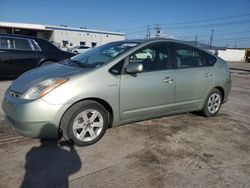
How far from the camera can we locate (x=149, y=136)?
4.19 meters

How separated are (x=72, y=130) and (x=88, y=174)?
0.80 m

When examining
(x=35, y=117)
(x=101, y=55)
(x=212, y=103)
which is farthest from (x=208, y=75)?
(x=35, y=117)

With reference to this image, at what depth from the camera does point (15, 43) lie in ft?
26.5

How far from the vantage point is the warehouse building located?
40.9m

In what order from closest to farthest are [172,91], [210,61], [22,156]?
[22,156] < [172,91] < [210,61]

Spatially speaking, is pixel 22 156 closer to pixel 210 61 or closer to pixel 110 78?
pixel 110 78

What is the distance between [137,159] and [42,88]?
160 cm

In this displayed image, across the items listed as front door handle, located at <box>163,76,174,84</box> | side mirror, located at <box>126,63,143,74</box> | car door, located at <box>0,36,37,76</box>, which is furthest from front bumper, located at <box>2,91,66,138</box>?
car door, located at <box>0,36,37,76</box>

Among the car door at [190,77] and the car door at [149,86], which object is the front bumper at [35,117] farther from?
the car door at [190,77]

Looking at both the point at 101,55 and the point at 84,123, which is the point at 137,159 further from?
the point at 101,55

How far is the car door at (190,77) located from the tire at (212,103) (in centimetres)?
19

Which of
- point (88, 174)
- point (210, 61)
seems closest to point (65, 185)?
point (88, 174)

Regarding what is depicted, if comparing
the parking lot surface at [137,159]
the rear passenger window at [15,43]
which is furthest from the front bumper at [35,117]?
the rear passenger window at [15,43]

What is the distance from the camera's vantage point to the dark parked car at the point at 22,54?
7828 mm
